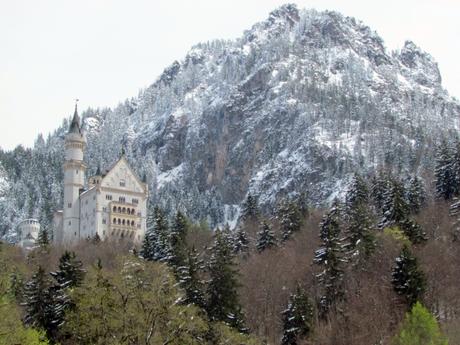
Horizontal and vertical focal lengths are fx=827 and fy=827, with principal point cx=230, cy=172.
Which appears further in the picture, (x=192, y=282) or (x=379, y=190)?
(x=379, y=190)

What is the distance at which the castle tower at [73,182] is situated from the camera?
139 metres

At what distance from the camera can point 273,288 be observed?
67.3m

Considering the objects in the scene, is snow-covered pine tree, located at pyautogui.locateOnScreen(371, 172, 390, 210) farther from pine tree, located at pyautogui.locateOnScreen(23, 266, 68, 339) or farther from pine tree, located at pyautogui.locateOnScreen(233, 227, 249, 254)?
pine tree, located at pyautogui.locateOnScreen(23, 266, 68, 339)

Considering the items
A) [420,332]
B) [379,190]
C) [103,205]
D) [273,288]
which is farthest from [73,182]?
[420,332]

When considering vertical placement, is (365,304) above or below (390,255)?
below

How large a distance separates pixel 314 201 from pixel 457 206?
355ft

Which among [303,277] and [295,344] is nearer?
[295,344]

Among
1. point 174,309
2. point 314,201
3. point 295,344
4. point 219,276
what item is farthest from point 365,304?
point 314,201

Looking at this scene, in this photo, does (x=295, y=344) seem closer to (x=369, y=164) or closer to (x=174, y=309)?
(x=174, y=309)

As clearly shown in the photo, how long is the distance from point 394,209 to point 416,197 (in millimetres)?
13142

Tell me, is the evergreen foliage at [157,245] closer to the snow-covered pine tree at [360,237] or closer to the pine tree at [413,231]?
the snow-covered pine tree at [360,237]

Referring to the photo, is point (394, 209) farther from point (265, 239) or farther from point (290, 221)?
point (290, 221)

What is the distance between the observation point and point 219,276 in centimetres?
5950

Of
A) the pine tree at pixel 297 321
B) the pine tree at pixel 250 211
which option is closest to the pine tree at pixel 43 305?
the pine tree at pixel 297 321
